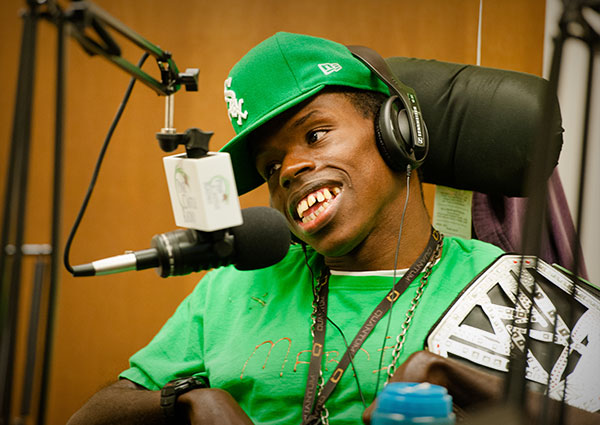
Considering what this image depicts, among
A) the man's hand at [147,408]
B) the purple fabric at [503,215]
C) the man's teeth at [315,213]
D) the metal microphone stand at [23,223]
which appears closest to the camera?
the metal microphone stand at [23,223]

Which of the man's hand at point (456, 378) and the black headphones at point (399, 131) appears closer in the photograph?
the man's hand at point (456, 378)

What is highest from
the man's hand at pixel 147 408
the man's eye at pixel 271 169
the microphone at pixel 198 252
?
the man's eye at pixel 271 169

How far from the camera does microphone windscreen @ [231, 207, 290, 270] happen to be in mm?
767

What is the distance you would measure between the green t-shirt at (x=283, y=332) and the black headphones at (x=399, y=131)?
0.22m

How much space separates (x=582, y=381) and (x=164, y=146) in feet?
2.43

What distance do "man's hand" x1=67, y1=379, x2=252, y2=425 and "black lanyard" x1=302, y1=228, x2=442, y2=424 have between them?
0.12 meters

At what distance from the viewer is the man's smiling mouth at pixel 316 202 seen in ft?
4.08

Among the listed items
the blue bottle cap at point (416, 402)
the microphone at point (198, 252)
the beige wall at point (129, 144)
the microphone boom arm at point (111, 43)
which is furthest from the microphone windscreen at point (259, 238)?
the beige wall at point (129, 144)

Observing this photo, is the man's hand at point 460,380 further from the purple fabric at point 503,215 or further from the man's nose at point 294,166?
the purple fabric at point 503,215

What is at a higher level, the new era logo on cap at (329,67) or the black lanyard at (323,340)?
the new era logo on cap at (329,67)

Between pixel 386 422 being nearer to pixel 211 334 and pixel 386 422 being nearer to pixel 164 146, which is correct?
pixel 164 146

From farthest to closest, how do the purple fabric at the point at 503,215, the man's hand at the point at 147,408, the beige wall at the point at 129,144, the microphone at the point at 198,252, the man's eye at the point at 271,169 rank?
the beige wall at the point at 129,144, the purple fabric at the point at 503,215, the man's eye at the point at 271,169, the man's hand at the point at 147,408, the microphone at the point at 198,252

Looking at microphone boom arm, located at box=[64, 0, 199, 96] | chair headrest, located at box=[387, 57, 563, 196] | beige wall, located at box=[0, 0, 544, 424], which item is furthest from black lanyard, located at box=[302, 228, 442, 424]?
beige wall, located at box=[0, 0, 544, 424]

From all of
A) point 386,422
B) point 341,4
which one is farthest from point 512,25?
point 386,422
